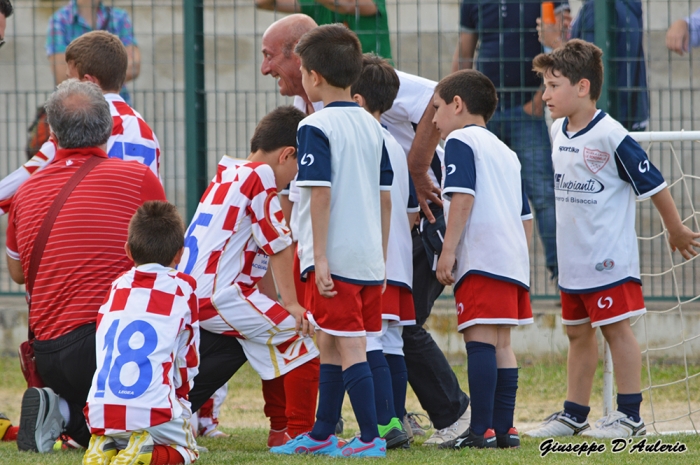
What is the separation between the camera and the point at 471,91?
420 centimetres

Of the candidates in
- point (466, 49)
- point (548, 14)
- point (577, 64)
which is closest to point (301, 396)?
point (577, 64)

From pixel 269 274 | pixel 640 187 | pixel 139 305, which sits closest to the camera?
pixel 139 305

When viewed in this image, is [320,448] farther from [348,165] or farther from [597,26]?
[597,26]

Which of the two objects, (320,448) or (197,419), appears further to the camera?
(197,419)

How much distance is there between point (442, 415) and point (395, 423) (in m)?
0.49

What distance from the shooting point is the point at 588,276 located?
14.3 ft

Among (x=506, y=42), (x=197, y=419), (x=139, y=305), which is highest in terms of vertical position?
(x=506, y=42)

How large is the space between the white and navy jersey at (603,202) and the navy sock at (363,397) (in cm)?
124

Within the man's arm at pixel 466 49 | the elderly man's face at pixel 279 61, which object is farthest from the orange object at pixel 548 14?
the elderly man's face at pixel 279 61

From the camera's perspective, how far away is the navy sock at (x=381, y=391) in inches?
154

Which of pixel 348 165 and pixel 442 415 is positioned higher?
pixel 348 165

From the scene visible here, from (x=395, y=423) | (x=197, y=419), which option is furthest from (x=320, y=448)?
(x=197, y=419)

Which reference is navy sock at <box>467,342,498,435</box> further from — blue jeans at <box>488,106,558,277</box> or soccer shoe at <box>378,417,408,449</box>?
blue jeans at <box>488,106,558,277</box>

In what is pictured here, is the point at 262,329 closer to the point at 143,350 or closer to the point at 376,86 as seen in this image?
the point at 143,350
